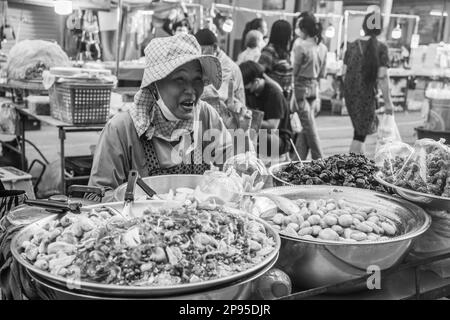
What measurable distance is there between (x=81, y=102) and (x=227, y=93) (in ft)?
4.24

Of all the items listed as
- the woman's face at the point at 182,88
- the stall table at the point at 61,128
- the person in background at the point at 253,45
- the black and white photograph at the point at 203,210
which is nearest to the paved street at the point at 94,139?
the stall table at the point at 61,128

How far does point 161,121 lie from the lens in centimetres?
222

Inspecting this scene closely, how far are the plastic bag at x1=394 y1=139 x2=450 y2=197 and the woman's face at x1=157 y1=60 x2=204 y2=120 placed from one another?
0.97m

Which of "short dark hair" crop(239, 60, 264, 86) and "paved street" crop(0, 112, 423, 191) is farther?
"paved street" crop(0, 112, 423, 191)

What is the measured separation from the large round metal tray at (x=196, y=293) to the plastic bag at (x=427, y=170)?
836 mm

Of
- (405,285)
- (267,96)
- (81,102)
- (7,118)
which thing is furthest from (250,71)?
(405,285)

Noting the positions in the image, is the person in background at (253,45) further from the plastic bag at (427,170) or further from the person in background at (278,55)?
the plastic bag at (427,170)

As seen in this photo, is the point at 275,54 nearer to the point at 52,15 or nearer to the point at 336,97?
the point at 336,97

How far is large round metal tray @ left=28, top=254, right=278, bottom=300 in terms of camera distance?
97 cm

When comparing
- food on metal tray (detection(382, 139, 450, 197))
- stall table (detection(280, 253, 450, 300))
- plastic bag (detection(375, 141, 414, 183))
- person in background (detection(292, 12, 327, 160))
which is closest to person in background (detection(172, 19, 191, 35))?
person in background (detection(292, 12, 327, 160))

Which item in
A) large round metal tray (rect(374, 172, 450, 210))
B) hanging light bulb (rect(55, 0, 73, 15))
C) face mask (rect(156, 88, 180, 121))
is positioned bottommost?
large round metal tray (rect(374, 172, 450, 210))

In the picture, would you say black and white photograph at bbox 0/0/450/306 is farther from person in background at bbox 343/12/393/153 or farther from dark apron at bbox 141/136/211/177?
person in background at bbox 343/12/393/153

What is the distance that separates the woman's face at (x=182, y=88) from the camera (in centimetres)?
211

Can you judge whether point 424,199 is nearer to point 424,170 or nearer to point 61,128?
point 424,170
